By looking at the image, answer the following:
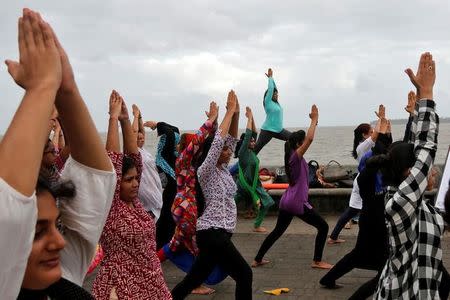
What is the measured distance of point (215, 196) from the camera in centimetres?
549

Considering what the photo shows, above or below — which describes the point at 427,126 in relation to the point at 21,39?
below

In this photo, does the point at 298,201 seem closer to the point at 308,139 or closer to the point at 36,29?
the point at 308,139

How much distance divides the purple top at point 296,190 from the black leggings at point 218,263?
2.01 meters

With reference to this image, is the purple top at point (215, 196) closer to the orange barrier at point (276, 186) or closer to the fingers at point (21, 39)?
the fingers at point (21, 39)

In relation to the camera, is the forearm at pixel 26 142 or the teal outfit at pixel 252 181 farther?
the teal outfit at pixel 252 181

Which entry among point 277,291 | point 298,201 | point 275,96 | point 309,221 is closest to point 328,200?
point 275,96

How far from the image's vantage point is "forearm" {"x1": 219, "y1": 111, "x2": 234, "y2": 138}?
5258 mm

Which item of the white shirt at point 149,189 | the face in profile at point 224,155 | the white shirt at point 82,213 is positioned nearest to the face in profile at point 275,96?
the white shirt at point 149,189

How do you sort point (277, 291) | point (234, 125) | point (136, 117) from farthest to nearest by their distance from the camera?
point (277, 291)
point (136, 117)
point (234, 125)

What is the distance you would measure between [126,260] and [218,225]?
1578 mm

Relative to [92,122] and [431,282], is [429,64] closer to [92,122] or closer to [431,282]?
[431,282]

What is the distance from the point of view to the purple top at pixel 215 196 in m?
5.38

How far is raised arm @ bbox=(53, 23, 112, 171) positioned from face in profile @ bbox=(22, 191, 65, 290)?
0.81ft

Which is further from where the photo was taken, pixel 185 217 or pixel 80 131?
pixel 185 217
